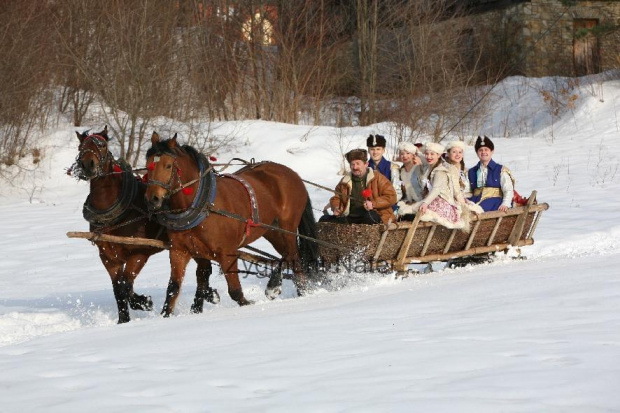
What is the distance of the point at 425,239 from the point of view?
8.92m

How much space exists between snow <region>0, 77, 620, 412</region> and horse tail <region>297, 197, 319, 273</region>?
0.84ft

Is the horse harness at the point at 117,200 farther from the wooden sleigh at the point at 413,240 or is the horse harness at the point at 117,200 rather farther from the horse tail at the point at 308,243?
the horse tail at the point at 308,243

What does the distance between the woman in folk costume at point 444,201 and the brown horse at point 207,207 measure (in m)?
1.14

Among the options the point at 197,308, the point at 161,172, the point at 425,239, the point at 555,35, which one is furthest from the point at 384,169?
the point at 555,35

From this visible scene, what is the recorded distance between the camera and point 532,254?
1102cm

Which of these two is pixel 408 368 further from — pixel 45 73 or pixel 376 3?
pixel 376 3

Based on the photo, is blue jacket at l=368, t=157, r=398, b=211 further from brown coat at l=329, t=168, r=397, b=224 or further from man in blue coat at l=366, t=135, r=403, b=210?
brown coat at l=329, t=168, r=397, b=224

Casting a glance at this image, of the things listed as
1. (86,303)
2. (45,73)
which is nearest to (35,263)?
(86,303)

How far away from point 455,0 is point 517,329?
74.9ft

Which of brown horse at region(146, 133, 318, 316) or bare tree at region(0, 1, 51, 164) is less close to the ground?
bare tree at region(0, 1, 51, 164)

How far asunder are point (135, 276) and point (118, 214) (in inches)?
25.7

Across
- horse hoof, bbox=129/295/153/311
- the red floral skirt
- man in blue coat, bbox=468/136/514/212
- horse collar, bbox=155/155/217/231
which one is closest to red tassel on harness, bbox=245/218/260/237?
horse collar, bbox=155/155/217/231

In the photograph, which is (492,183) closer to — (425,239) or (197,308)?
(425,239)

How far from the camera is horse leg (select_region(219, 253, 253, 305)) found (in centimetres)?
783
